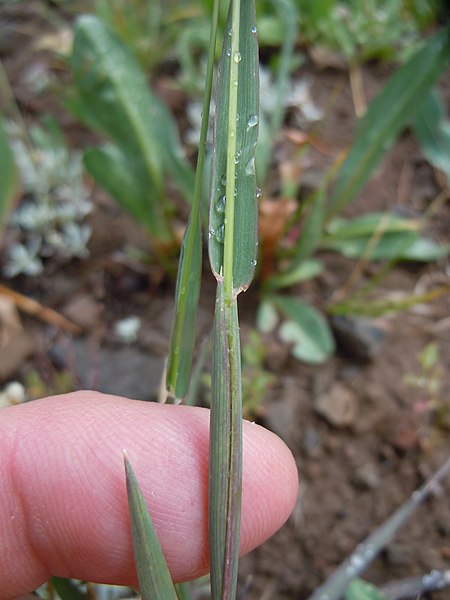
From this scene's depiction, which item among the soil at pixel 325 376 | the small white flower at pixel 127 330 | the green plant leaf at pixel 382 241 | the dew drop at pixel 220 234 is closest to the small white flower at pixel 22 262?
the soil at pixel 325 376

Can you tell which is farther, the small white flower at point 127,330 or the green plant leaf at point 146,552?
the small white flower at point 127,330

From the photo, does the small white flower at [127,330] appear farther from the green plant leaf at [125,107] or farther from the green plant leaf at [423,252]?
the green plant leaf at [423,252]

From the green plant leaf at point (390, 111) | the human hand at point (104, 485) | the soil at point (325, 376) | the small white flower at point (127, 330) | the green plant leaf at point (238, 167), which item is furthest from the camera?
the small white flower at point (127, 330)

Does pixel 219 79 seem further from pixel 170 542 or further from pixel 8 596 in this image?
pixel 8 596

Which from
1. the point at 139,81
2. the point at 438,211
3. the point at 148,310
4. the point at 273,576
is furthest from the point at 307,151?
the point at 273,576

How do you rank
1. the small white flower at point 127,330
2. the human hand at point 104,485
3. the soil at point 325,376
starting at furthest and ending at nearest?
the small white flower at point 127,330, the soil at point 325,376, the human hand at point 104,485
